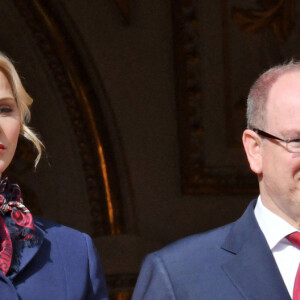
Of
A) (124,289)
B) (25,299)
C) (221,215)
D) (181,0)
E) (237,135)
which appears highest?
(181,0)

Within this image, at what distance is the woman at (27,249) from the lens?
2.20 m

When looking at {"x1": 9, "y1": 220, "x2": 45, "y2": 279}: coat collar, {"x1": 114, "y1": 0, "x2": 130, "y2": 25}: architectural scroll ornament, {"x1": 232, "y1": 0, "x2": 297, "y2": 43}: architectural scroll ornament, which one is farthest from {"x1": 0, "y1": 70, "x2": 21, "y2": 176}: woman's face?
{"x1": 232, "y1": 0, "x2": 297, "y2": 43}: architectural scroll ornament

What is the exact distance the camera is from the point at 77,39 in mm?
4914

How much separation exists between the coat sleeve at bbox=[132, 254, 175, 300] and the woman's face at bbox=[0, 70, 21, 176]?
1.29ft

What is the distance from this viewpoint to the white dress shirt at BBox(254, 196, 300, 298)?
7.06ft

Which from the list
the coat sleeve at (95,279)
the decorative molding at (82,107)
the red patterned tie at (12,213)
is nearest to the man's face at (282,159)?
the coat sleeve at (95,279)

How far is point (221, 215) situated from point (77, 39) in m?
1.17

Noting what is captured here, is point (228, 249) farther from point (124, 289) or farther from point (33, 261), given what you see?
point (124, 289)

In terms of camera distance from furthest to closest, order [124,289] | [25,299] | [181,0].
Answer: [124,289]
[181,0]
[25,299]

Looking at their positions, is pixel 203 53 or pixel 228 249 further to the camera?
pixel 203 53

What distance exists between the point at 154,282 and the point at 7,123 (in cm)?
48

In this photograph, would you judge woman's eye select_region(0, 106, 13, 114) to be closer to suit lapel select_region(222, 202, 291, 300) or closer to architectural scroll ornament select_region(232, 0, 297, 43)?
suit lapel select_region(222, 202, 291, 300)

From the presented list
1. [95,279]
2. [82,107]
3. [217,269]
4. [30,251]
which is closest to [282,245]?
[217,269]

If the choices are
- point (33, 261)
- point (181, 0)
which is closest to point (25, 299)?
point (33, 261)
